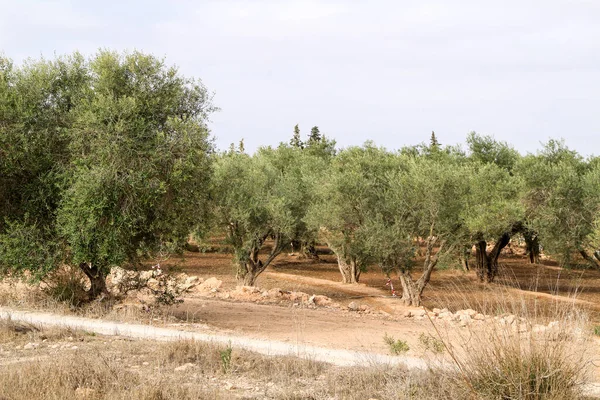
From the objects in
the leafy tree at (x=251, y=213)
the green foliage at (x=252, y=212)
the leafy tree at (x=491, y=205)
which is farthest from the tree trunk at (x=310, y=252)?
the leafy tree at (x=491, y=205)

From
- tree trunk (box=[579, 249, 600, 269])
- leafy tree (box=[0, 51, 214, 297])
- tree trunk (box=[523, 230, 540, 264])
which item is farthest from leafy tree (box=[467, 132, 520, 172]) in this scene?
leafy tree (box=[0, 51, 214, 297])

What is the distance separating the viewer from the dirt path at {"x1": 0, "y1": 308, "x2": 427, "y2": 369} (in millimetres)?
12008

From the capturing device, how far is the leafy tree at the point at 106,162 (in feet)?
55.7

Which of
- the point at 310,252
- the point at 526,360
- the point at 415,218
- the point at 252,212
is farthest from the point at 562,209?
the point at 526,360

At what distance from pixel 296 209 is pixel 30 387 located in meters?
27.8

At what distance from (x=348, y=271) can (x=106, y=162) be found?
24652 millimetres

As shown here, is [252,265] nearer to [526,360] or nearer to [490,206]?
[490,206]

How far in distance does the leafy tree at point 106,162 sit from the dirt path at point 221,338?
1.66 metres

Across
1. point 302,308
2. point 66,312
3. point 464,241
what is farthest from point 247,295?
point 66,312

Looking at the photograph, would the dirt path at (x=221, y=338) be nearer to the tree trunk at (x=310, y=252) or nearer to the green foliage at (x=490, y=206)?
the green foliage at (x=490, y=206)

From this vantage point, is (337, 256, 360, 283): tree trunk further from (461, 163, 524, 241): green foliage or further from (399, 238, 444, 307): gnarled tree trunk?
(461, 163, 524, 241): green foliage

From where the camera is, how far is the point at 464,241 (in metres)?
30.5

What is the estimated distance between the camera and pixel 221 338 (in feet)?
48.1

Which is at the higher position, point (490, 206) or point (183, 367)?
point (490, 206)
